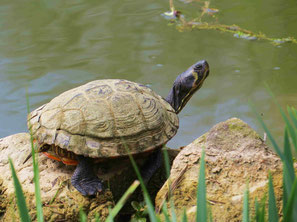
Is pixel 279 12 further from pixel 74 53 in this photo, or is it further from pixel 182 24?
pixel 74 53

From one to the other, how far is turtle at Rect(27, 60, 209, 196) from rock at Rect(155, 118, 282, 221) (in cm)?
29

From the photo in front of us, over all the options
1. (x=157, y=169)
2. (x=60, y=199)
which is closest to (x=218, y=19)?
(x=157, y=169)

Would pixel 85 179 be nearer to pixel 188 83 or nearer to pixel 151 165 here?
pixel 151 165

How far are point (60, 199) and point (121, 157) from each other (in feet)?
1.33

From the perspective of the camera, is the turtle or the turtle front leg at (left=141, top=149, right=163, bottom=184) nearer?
the turtle

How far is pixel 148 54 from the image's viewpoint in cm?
488

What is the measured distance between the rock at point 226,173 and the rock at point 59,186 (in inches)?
14.2

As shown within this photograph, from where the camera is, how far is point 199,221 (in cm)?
92

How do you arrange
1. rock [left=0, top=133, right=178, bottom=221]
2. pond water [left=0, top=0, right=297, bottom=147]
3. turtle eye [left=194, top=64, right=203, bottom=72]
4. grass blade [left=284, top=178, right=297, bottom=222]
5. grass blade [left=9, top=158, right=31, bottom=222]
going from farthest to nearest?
1. pond water [left=0, top=0, right=297, bottom=147]
2. turtle eye [left=194, top=64, right=203, bottom=72]
3. rock [left=0, top=133, right=178, bottom=221]
4. grass blade [left=9, top=158, right=31, bottom=222]
5. grass blade [left=284, top=178, right=297, bottom=222]

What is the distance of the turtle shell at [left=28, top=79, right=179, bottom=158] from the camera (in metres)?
2.11

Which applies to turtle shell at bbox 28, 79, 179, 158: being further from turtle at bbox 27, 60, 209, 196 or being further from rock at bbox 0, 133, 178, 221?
rock at bbox 0, 133, 178, 221

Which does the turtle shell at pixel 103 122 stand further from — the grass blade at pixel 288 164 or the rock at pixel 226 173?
the grass blade at pixel 288 164

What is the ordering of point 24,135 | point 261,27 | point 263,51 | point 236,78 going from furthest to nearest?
point 261,27
point 263,51
point 236,78
point 24,135

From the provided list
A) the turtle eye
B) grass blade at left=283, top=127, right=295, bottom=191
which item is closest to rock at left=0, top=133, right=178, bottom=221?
the turtle eye
